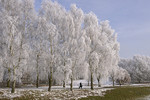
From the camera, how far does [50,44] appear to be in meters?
24.2

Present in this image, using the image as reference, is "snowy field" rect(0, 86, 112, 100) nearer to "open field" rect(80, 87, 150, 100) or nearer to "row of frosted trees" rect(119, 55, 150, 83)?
"open field" rect(80, 87, 150, 100)

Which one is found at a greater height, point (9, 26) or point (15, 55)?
point (9, 26)

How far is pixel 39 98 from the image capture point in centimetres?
1838

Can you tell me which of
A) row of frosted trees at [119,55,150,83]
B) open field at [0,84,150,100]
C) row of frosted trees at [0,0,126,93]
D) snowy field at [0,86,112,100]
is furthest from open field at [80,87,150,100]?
row of frosted trees at [119,55,150,83]

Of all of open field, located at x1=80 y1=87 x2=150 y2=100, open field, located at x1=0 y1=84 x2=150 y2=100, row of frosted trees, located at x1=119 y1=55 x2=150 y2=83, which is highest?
row of frosted trees, located at x1=119 y1=55 x2=150 y2=83

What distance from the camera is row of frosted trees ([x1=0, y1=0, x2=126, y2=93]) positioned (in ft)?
68.7

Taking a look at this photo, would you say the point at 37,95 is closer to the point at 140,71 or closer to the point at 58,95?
the point at 58,95

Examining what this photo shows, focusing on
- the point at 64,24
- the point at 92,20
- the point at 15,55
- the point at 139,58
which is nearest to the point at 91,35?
the point at 92,20

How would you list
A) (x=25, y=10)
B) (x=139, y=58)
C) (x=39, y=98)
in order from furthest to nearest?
(x=139, y=58), (x=25, y=10), (x=39, y=98)

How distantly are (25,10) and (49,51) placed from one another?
8.67 meters

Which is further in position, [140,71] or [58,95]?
[140,71]

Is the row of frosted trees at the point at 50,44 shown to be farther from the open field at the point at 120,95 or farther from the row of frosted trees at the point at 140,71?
the row of frosted trees at the point at 140,71

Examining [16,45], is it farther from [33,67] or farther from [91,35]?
[91,35]

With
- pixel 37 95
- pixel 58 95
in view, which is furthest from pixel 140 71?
pixel 37 95
